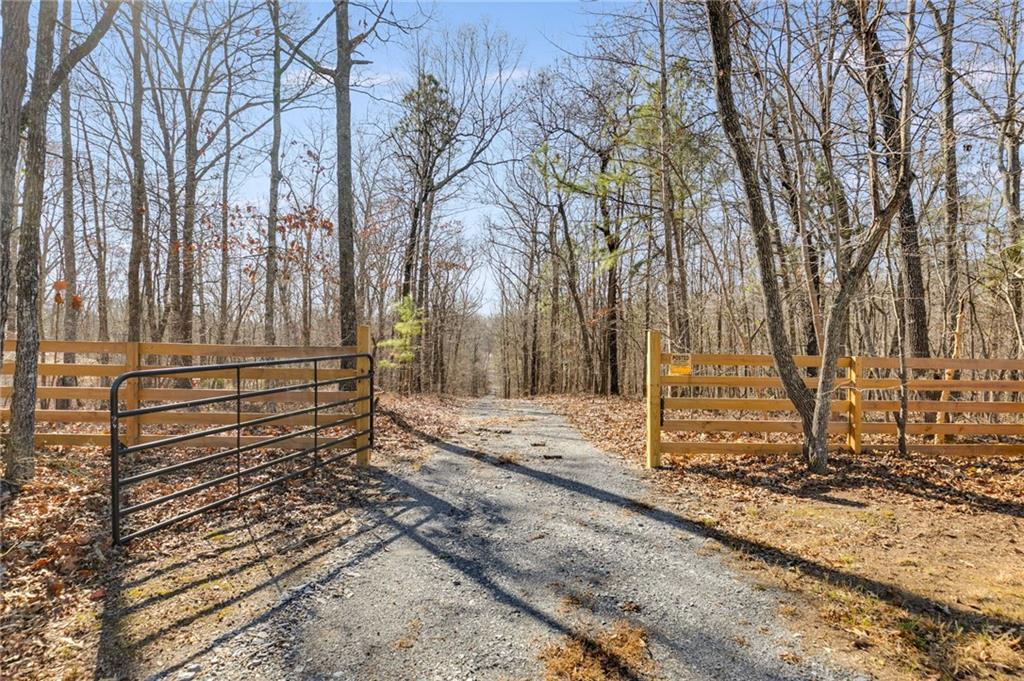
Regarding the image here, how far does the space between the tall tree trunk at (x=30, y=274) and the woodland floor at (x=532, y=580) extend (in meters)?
0.33

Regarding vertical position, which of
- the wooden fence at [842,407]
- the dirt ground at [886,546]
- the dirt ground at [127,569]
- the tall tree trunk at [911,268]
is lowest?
the dirt ground at [886,546]

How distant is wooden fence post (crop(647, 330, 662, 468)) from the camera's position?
18.2 feet

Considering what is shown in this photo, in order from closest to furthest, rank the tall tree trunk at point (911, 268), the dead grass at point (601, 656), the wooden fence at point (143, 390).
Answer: the dead grass at point (601, 656) → the wooden fence at point (143, 390) → the tall tree trunk at point (911, 268)

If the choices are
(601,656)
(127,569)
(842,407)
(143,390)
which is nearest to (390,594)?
(601,656)

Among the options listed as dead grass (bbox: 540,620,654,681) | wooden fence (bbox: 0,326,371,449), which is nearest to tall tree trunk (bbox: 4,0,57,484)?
wooden fence (bbox: 0,326,371,449)

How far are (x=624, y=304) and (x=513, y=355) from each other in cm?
1333

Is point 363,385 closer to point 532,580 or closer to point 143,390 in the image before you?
point 143,390

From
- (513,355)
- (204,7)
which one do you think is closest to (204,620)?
(204,7)

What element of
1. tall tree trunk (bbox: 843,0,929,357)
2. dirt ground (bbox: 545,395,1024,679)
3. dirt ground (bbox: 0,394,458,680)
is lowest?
dirt ground (bbox: 545,395,1024,679)

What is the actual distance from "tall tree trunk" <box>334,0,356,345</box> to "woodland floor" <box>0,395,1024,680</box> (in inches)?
142

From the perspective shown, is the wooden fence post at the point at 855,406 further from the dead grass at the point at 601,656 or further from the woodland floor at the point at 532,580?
the dead grass at the point at 601,656

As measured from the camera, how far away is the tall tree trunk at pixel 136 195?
9.71 metres

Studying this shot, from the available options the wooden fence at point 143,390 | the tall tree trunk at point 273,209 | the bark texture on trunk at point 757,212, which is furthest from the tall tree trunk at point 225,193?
the bark texture on trunk at point 757,212

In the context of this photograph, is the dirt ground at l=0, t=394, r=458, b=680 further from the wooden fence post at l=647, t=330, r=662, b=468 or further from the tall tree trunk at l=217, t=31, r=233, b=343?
the tall tree trunk at l=217, t=31, r=233, b=343
